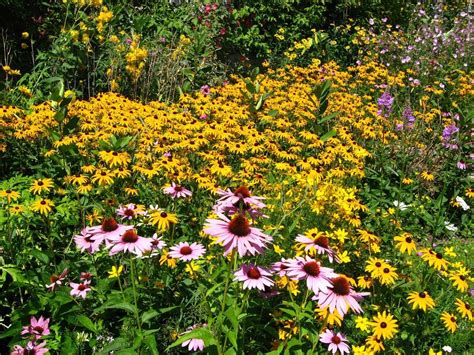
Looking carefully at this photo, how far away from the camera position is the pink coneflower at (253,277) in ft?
5.10

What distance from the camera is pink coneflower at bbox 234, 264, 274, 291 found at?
155 cm

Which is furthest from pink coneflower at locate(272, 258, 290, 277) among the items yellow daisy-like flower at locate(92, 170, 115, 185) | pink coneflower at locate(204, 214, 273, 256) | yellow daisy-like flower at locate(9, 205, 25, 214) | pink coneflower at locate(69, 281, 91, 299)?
yellow daisy-like flower at locate(9, 205, 25, 214)

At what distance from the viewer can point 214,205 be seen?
2.14m

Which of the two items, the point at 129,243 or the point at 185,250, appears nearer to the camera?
the point at 129,243

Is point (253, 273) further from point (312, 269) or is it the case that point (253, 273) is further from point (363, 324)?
point (363, 324)

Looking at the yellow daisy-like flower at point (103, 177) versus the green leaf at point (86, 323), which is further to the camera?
the yellow daisy-like flower at point (103, 177)

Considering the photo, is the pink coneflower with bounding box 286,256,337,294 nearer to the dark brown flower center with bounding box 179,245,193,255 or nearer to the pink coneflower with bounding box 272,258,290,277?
the pink coneflower with bounding box 272,258,290,277

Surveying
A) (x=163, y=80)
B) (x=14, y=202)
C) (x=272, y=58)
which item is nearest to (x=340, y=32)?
(x=272, y=58)

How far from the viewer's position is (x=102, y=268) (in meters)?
2.38

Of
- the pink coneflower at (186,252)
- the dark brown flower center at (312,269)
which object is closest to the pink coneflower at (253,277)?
the dark brown flower center at (312,269)

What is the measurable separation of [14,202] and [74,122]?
66 centimetres

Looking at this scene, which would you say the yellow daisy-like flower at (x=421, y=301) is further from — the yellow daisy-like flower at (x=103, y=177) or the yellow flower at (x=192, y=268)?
the yellow daisy-like flower at (x=103, y=177)

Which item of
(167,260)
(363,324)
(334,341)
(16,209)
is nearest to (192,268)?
(167,260)

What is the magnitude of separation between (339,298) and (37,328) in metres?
1.29
